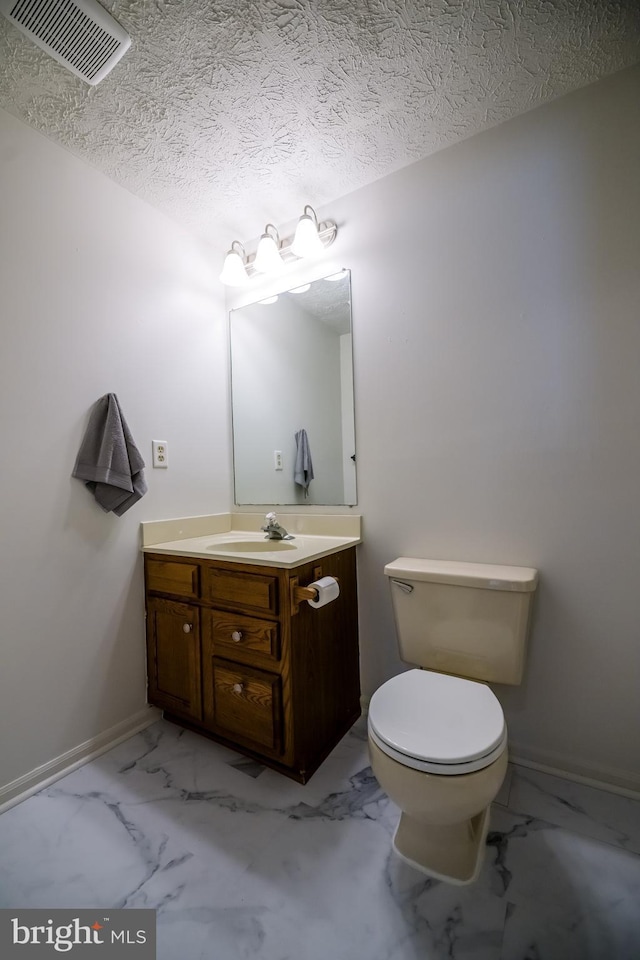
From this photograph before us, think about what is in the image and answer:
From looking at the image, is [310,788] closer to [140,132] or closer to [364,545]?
[364,545]

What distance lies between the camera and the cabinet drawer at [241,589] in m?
1.24

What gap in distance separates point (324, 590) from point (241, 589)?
30cm

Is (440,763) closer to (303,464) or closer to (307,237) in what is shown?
(303,464)

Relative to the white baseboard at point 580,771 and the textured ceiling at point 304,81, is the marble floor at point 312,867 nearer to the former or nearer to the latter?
the white baseboard at point 580,771

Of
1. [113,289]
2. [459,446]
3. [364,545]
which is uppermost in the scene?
[113,289]

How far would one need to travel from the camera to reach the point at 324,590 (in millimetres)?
1241

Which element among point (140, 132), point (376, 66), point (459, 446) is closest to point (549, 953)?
point (459, 446)

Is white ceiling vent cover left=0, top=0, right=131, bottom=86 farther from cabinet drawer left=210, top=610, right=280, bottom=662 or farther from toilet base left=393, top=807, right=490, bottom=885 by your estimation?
toilet base left=393, top=807, right=490, bottom=885

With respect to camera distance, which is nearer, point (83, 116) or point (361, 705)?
point (83, 116)

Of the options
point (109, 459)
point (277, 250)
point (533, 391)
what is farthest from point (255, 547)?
point (277, 250)

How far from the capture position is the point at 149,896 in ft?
3.02

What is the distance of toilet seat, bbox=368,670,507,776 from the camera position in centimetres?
83

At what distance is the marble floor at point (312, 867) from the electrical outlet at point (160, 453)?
1.18 m

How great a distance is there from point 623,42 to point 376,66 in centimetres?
74
